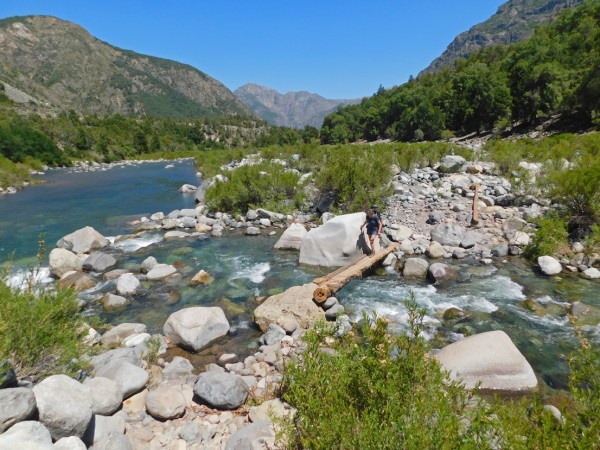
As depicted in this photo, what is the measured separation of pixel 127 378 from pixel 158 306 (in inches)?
167

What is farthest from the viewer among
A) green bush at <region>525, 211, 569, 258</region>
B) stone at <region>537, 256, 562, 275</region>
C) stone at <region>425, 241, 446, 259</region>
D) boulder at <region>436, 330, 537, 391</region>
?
stone at <region>425, 241, 446, 259</region>

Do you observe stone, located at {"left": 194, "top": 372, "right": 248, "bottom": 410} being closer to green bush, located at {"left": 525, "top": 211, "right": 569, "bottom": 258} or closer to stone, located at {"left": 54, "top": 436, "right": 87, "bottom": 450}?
stone, located at {"left": 54, "top": 436, "right": 87, "bottom": 450}

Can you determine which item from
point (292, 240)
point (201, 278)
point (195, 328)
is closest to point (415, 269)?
point (292, 240)

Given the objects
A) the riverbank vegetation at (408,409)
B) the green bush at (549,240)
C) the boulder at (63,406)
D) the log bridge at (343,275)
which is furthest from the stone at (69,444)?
the green bush at (549,240)

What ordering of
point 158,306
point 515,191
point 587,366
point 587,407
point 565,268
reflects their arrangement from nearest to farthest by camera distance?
point 587,407 < point 587,366 < point 158,306 < point 565,268 < point 515,191

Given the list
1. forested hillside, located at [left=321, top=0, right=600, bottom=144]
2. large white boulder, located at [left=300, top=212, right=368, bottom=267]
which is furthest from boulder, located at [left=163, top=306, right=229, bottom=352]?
forested hillside, located at [left=321, top=0, right=600, bottom=144]

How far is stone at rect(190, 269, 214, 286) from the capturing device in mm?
11109

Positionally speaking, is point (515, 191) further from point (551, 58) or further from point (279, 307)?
point (551, 58)

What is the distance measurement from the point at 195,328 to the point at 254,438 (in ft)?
12.5

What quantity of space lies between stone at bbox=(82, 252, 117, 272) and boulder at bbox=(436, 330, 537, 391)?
11.2 metres

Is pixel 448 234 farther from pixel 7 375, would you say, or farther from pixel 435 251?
pixel 7 375

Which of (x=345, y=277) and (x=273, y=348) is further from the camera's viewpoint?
(x=345, y=277)

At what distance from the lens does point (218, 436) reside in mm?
4980

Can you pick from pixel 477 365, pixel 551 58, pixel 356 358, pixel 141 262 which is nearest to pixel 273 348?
pixel 356 358
